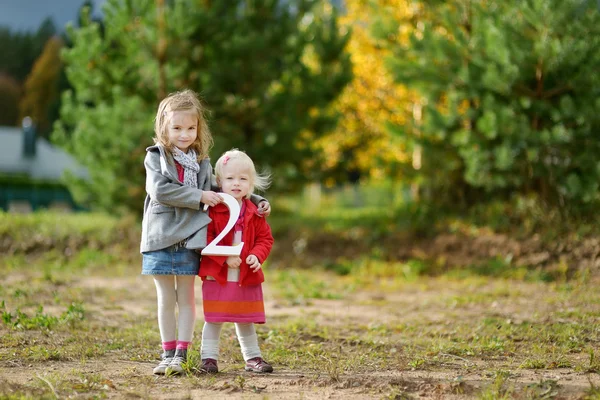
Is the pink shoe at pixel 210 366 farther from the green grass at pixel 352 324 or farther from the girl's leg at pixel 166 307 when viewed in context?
the girl's leg at pixel 166 307

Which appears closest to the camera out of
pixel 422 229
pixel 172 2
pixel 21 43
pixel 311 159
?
pixel 422 229

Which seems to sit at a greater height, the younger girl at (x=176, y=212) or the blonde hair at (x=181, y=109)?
the blonde hair at (x=181, y=109)

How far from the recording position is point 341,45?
11.5m

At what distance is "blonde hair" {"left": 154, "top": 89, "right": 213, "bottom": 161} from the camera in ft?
13.4

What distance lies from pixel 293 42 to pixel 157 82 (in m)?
2.31

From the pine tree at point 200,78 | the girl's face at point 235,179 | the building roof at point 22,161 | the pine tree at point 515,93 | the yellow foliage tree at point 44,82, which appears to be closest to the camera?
the girl's face at point 235,179

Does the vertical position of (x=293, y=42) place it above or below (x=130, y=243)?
above

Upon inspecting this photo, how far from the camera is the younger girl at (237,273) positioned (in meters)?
3.98

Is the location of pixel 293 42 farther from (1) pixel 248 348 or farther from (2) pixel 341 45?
(1) pixel 248 348

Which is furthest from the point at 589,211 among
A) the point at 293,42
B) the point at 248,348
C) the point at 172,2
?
the point at 172,2

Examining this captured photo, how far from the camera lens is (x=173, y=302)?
13.6 feet

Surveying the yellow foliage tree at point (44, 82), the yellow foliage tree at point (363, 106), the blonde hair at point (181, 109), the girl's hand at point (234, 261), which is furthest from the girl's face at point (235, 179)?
the yellow foliage tree at point (44, 82)

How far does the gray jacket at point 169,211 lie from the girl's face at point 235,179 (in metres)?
0.19

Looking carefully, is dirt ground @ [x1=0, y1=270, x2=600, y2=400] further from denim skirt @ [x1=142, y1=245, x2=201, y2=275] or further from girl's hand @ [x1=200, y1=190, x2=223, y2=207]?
girl's hand @ [x1=200, y1=190, x2=223, y2=207]
